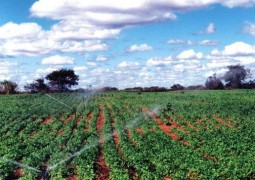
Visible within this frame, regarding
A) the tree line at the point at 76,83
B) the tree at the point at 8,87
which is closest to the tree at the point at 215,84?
the tree line at the point at 76,83

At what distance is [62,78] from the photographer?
10531 cm

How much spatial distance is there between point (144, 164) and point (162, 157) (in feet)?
5.62

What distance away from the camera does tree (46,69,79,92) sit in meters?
104

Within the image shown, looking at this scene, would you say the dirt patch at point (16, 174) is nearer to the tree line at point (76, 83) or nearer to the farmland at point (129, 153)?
the farmland at point (129, 153)

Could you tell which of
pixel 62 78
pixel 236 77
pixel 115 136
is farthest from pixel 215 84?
pixel 115 136

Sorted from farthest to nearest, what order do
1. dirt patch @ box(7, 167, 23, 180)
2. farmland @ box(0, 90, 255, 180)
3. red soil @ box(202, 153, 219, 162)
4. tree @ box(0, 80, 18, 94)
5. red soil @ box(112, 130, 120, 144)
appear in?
tree @ box(0, 80, 18, 94)
red soil @ box(112, 130, 120, 144)
red soil @ box(202, 153, 219, 162)
dirt patch @ box(7, 167, 23, 180)
farmland @ box(0, 90, 255, 180)

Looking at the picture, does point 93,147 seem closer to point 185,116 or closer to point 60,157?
point 60,157

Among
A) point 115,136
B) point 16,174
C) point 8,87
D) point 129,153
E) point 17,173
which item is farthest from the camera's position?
point 8,87

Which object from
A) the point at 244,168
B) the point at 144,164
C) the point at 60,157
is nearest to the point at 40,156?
the point at 60,157

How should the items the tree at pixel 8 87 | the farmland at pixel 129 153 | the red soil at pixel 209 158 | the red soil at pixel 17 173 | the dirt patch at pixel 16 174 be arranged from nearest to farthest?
the farmland at pixel 129 153 → the dirt patch at pixel 16 174 → the red soil at pixel 17 173 → the red soil at pixel 209 158 → the tree at pixel 8 87

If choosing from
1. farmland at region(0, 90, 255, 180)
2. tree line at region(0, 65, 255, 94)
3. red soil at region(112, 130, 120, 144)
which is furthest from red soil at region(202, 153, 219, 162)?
tree line at region(0, 65, 255, 94)

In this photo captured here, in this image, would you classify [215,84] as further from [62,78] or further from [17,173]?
[17,173]

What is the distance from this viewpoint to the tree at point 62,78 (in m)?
104

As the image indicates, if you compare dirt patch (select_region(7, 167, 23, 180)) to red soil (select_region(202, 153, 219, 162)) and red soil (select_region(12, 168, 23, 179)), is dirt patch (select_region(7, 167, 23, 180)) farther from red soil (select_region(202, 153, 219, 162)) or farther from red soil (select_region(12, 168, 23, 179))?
red soil (select_region(202, 153, 219, 162))
